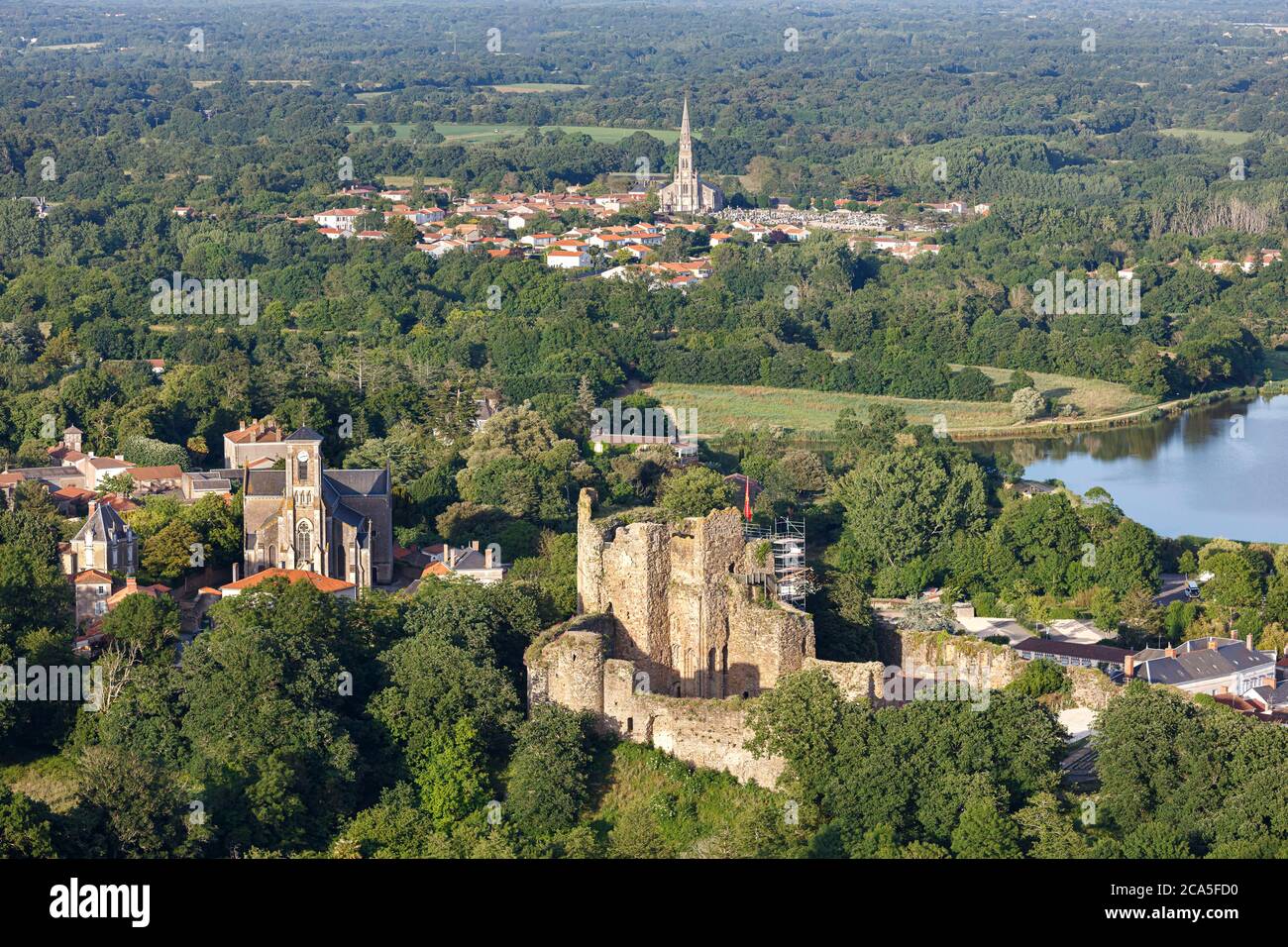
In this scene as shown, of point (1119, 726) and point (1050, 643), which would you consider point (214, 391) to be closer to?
point (1050, 643)

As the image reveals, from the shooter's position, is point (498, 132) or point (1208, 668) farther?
point (498, 132)

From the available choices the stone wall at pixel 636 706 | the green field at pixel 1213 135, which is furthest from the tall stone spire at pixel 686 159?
the stone wall at pixel 636 706

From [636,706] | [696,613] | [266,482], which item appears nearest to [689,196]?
[266,482]
